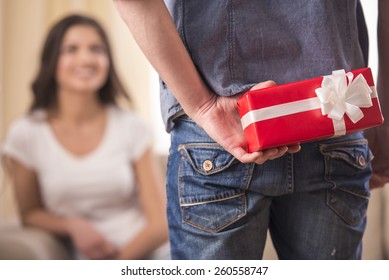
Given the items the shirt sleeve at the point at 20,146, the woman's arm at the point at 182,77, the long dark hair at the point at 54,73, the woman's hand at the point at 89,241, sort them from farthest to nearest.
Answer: the long dark hair at the point at 54,73 → the shirt sleeve at the point at 20,146 → the woman's hand at the point at 89,241 → the woman's arm at the point at 182,77

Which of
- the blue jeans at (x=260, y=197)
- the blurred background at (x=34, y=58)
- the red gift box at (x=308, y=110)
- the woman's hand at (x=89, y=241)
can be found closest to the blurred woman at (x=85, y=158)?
the woman's hand at (x=89, y=241)

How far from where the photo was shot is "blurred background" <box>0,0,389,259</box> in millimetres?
2334

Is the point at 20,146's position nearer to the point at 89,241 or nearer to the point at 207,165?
the point at 89,241

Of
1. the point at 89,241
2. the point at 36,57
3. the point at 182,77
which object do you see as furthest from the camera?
the point at 36,57

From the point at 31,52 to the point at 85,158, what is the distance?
857 millimetres

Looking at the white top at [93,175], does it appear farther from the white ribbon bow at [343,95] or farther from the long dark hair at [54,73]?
the white ribbon bow at [343,95]

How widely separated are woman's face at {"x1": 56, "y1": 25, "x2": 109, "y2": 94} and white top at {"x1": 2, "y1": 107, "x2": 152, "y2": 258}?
196mm

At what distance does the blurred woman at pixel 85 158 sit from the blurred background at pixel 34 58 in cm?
40

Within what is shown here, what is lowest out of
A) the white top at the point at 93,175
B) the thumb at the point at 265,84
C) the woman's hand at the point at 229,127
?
the white top at the point at 93,175

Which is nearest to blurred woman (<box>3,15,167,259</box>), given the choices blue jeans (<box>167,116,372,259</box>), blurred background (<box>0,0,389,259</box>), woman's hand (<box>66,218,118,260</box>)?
woman's hand (<box>66,218,118,260</box>)

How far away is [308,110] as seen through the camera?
1.84 ft

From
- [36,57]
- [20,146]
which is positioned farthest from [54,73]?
[36,57]

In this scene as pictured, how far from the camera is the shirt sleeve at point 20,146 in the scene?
5.99 feet
